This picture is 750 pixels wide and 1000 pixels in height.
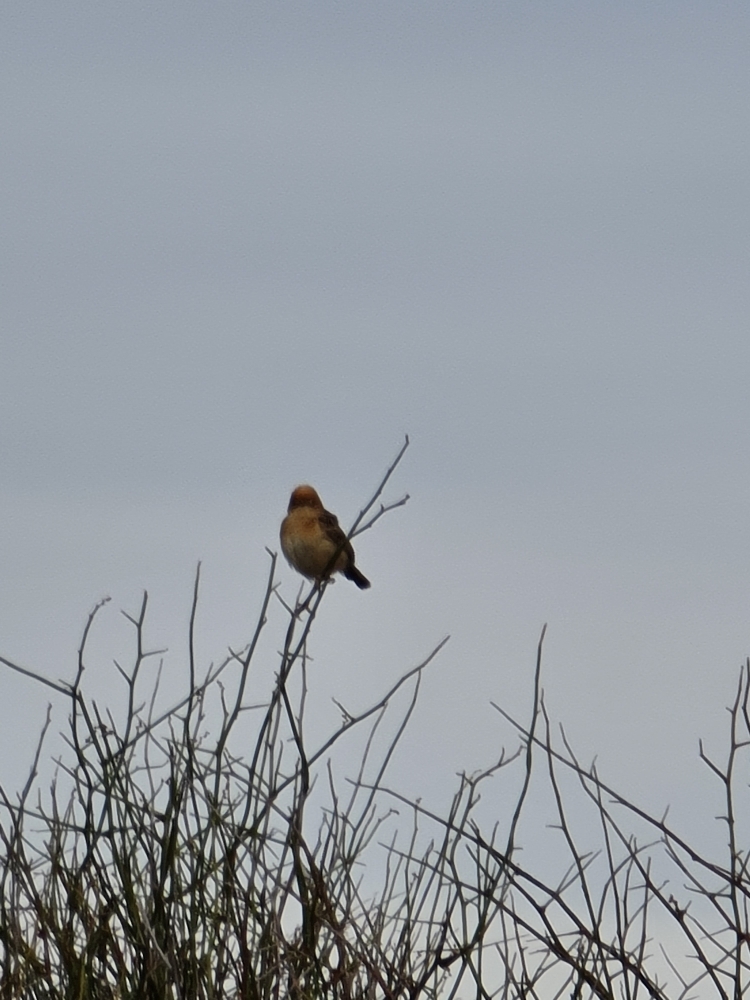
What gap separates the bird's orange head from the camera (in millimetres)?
9452

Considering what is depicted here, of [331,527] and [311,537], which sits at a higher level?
[331,527]

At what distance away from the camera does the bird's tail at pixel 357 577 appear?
954cm

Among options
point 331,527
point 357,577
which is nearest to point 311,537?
point 331,527

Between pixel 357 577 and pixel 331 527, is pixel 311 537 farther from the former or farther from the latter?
pixel 357 577

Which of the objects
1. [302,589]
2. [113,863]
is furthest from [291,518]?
[113,863]

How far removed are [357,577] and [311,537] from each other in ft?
2.13

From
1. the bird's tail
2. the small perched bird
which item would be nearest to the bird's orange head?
the small perched bird

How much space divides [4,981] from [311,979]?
854 millimetres

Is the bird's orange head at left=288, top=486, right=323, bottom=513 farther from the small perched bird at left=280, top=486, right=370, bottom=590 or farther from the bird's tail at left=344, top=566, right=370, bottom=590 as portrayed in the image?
the bird's tail at left=344, top=566, right=370, bottom=590

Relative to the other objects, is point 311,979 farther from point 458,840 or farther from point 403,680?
point 403,680

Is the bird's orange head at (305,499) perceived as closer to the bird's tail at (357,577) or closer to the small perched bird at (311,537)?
the small perched bird at (311,537)

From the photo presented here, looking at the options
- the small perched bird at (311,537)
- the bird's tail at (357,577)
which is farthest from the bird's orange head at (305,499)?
the bird's tail at (357,577)

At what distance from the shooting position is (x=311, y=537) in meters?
9.09

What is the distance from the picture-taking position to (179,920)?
3.90 meters
